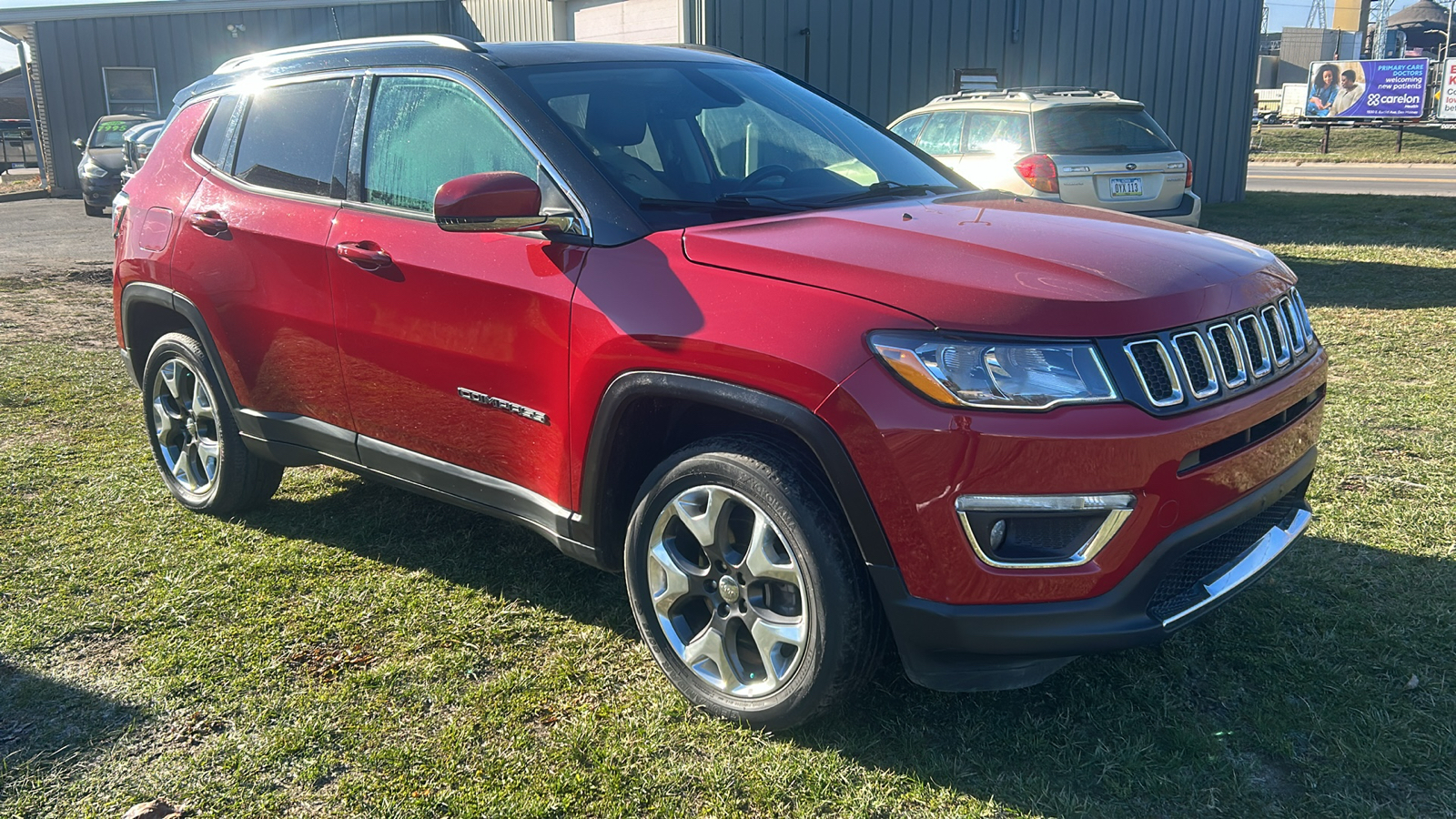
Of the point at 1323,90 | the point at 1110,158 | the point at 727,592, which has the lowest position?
the point at 727,592

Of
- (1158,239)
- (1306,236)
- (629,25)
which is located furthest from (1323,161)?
(1158,239)

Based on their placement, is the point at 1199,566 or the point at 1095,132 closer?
the point at 1199,566

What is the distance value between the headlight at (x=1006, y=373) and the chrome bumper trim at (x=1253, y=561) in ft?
1.91

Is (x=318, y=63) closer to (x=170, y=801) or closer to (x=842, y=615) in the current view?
(x=170, y=801)

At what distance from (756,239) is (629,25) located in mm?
13912

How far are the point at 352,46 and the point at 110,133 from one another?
760 inches

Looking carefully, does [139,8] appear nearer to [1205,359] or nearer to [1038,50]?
[1038,50]

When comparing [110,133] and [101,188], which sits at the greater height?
[110,133]

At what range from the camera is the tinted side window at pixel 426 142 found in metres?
3.42

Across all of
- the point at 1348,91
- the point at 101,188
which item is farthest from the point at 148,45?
the point at 1348,91

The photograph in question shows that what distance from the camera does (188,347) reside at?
441cm

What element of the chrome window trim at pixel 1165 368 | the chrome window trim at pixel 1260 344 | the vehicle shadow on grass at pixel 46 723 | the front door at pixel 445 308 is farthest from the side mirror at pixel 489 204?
the chrome window trim at pixel 1260 344

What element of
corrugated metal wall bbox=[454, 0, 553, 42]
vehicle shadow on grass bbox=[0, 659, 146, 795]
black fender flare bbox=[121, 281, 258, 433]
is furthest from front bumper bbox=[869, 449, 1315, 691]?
corrugated metal wall bbox=[454, 0, 553, 42]

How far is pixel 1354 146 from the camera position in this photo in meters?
32.8
